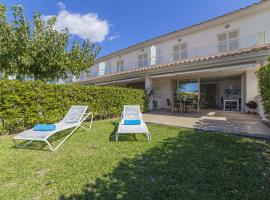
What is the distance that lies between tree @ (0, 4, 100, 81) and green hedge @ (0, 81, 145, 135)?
459 centimetres

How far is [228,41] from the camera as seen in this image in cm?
1285

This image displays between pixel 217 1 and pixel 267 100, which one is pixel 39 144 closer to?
pixel 267 100

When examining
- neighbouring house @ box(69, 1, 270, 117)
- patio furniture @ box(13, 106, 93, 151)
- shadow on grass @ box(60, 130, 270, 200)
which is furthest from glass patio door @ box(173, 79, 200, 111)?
patio furniture @ box(13, 106, 93, 151)

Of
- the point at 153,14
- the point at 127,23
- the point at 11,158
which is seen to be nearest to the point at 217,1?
the point at 153,14

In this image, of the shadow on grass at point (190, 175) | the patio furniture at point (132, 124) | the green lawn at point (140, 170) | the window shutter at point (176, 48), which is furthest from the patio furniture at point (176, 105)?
the shadow on grass at point (190, 175)

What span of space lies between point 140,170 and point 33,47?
37.7ft

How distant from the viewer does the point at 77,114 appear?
6.84 m

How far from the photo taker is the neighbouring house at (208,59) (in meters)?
9.95

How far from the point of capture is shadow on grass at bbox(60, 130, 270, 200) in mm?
2609

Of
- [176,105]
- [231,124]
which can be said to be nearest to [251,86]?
[231,124]

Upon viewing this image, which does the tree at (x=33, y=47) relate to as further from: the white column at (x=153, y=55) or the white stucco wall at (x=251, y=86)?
the white stucco wall at (x=251, y=86)

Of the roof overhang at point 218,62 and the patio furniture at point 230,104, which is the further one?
the patio furniture at point 230,104

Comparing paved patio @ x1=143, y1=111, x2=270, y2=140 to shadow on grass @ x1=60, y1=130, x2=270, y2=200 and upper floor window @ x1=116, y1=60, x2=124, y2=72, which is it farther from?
upper floor window @ x1=116, y1=60, x2=124, y2=72

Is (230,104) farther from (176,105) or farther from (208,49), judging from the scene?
(176,105)
